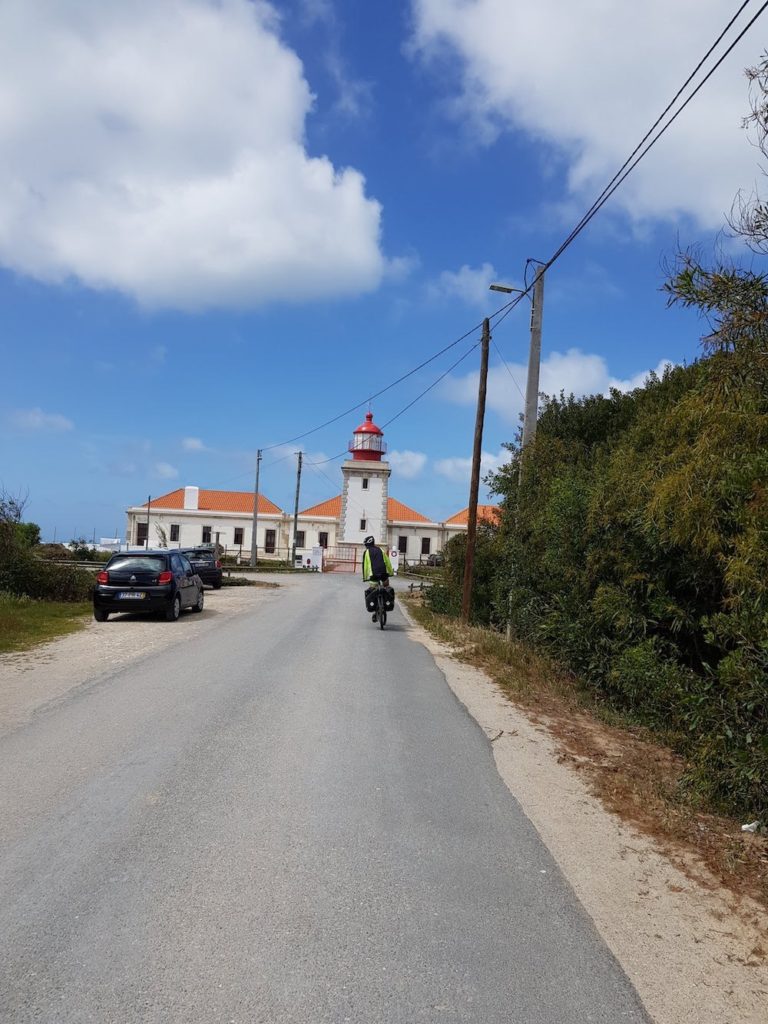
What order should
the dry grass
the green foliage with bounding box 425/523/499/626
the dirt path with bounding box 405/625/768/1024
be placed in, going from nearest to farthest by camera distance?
the dirt path with bounding box 405/625/768/1024 < the dry grass < the green foliage with bounding box 425/523/499/626

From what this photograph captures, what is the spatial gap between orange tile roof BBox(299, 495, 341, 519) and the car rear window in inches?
2386

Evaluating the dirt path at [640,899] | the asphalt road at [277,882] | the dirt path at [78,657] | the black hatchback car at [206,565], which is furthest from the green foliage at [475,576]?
the black hatchback car at [206,565]

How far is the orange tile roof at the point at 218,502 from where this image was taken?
7825cm

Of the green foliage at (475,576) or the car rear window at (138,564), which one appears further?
the green foliage at (475,576)

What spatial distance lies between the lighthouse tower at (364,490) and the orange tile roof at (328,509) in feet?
21.9

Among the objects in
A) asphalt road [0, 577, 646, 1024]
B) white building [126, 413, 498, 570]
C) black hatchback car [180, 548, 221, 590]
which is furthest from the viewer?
white building [126, 413, 498, 570]

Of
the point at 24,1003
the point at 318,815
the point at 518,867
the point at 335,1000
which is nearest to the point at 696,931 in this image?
the point at 518,867

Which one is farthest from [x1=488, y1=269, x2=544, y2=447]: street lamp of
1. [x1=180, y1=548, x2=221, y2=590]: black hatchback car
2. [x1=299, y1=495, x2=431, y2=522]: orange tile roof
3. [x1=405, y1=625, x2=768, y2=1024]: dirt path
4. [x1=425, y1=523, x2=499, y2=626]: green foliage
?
[x1=299, y1=495, x2=431, y2=522]: orange tile roof

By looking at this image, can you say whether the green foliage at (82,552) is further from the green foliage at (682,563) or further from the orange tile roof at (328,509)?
the green foliage at (682,563)

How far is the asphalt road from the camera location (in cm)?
291

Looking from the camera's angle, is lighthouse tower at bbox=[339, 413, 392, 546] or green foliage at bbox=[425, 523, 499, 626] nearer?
green foliage at bbox=[425, 523, 499, 626]

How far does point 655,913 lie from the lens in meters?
3.82

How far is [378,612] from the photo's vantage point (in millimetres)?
16641

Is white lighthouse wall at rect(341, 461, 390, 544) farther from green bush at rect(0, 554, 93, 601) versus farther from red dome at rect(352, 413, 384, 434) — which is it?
green bush at rect(0, 554, 93, 601)
